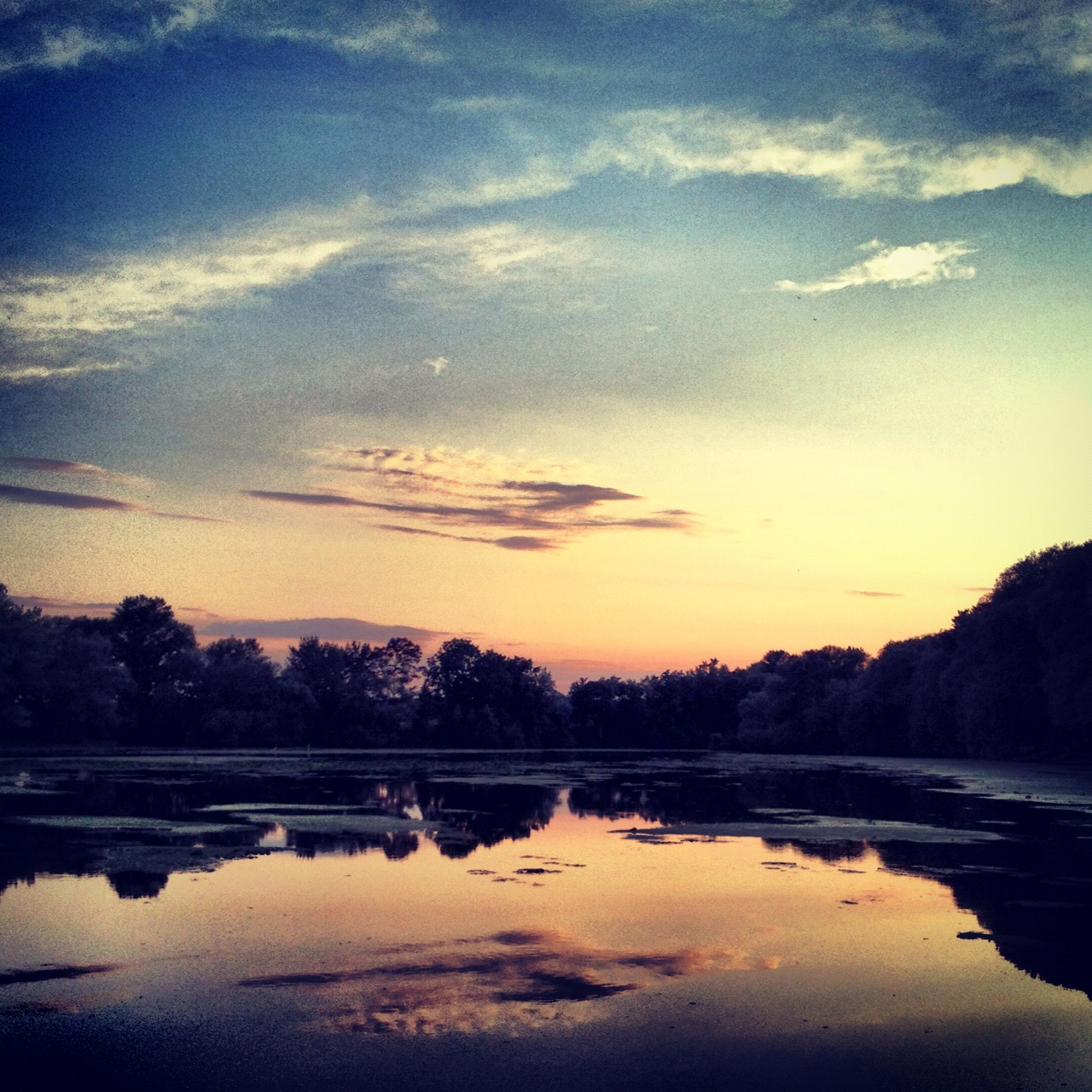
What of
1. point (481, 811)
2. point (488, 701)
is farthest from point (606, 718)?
point (481, 811)

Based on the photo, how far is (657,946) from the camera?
1355cm

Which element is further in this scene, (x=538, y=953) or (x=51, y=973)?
(x=538, y=953)

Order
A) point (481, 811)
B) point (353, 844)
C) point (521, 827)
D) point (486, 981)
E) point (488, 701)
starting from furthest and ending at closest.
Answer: point (488, 701) < point (481, 811) < point (521, 827) < point (353, 844) < point (486, 981)

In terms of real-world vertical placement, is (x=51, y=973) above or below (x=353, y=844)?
above

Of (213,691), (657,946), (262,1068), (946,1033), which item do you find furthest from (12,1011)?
(213,691)

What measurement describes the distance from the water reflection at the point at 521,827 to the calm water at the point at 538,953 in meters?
0.12

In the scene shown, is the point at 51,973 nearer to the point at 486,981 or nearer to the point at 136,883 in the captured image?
the point at 486,981

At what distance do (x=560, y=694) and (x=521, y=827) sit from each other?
136 meters

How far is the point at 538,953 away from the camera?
1294cm

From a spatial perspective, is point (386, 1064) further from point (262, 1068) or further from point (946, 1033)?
→ point (946, 1033)

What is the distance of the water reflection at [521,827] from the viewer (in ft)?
48.5

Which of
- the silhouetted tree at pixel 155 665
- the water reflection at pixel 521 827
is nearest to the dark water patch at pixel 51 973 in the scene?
the water reflection at pixel 521 827

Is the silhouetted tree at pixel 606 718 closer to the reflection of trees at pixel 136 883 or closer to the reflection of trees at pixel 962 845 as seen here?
the reflection of trees at pixel 962 845

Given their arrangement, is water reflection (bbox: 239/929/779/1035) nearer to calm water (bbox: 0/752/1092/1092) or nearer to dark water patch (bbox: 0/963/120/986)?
calm water (bbox: 0/752/1092/1092)
